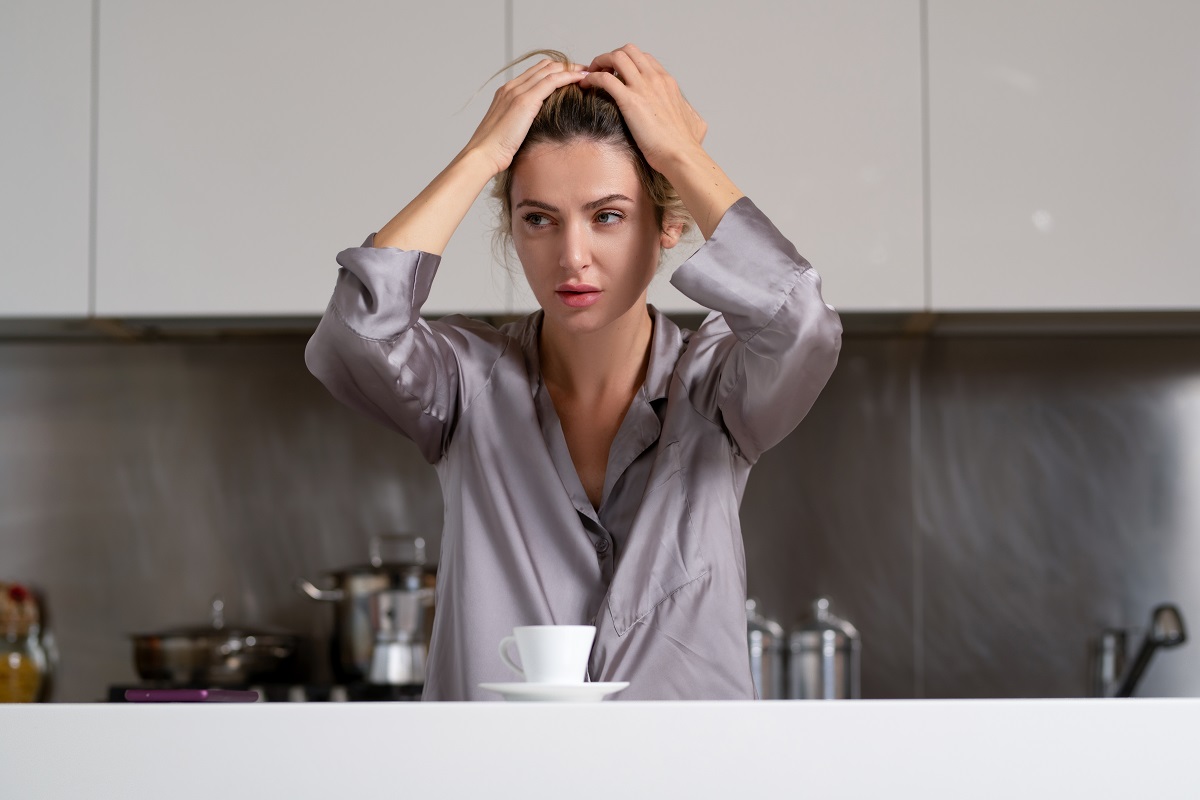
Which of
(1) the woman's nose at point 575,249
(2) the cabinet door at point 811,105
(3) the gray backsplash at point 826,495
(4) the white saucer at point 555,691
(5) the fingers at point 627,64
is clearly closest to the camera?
(4) the white saucer at point 555,691

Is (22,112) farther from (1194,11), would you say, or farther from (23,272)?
(1194,11)

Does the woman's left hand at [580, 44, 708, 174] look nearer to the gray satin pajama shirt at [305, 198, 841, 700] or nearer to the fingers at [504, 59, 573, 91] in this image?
the fingers at [504, 59, 573, 91]

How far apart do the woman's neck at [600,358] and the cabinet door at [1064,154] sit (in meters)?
0.97

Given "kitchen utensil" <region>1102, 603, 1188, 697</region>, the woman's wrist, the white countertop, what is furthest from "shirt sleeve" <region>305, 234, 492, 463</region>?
"kitchen utensil" <region>1102, 603, 1188, 697</region>

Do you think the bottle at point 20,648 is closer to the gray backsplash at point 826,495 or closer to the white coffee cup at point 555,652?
the gray backsplash at point 826,495

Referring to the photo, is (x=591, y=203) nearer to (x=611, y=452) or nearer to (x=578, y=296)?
(x=578, y=296)

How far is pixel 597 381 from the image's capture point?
1399 mm

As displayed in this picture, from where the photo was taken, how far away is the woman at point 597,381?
1146 mm

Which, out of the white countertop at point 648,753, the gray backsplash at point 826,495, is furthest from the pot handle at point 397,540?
the white countertop at point 648,753

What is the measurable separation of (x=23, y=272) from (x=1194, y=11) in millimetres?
2166

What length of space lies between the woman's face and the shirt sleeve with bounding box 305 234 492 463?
0.13 meters

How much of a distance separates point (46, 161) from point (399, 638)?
1078 millimetres

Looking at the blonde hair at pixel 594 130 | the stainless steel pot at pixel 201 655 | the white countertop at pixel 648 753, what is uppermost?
the blonde hair at pixel 594 130

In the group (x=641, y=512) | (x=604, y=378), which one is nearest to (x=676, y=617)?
(x=641, y=512)
